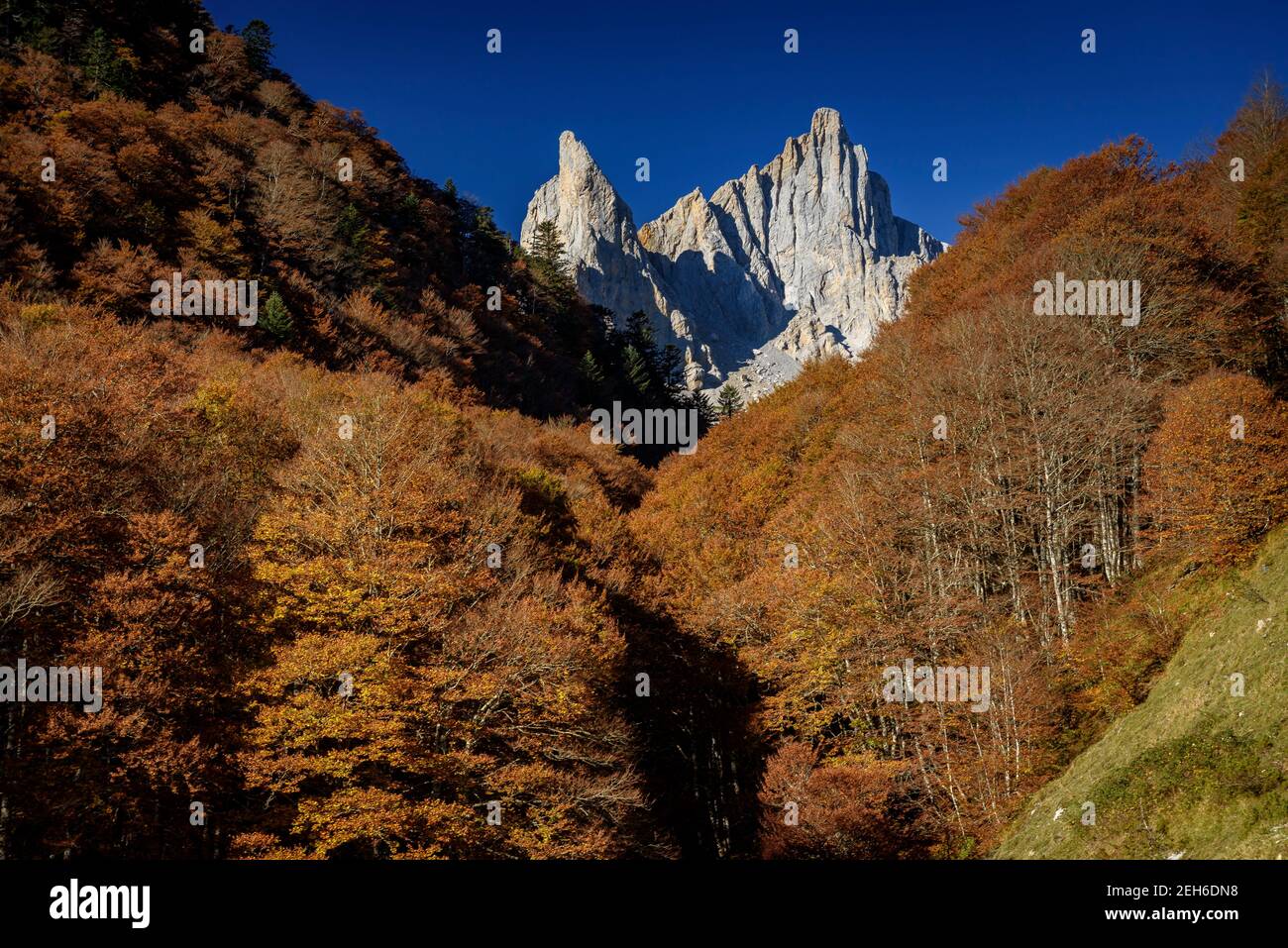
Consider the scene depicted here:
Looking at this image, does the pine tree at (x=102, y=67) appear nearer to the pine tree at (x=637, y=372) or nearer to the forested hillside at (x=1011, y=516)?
the pine tree at (x=637, y=372)

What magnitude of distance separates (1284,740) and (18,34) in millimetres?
90617

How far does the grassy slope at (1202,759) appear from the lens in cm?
964

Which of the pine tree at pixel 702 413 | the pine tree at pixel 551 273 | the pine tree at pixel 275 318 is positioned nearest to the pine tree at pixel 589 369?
the pine tree at pixel 551 273

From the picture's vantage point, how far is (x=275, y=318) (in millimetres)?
47000

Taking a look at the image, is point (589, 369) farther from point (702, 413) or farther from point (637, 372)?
point (702, 413)

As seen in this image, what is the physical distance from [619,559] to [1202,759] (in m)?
28.1

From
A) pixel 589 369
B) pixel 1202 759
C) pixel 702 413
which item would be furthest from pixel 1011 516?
pixel 702 413

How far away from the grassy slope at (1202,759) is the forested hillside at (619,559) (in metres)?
0.89

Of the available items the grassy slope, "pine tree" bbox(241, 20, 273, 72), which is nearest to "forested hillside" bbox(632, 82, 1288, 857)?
the grassy slope

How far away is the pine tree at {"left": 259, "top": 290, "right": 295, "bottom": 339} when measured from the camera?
153 feet

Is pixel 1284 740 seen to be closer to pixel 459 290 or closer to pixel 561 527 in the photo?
pixel 561 527
